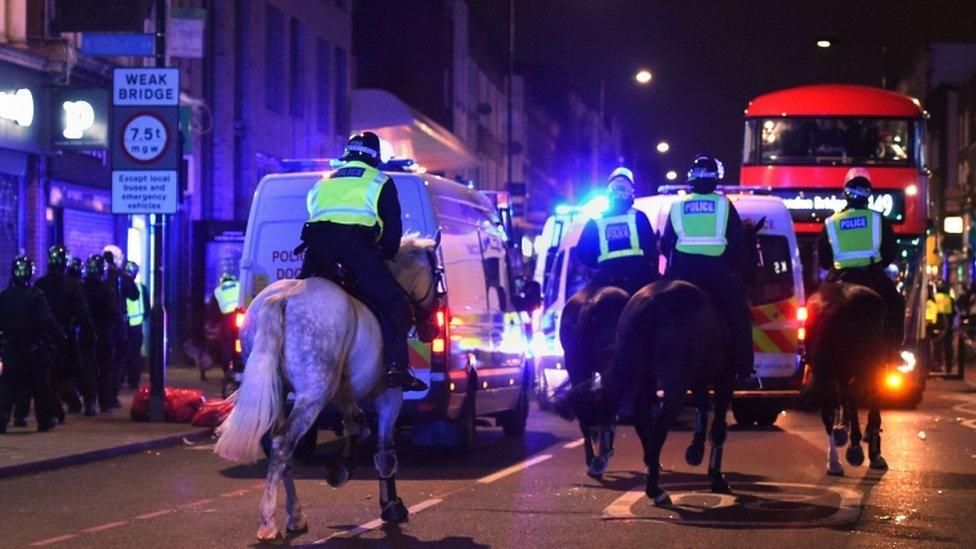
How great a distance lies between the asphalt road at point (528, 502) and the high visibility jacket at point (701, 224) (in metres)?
1.66

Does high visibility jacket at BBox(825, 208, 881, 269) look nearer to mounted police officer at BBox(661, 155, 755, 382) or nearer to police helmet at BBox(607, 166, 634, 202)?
mounted police officer at BBox(661, 155, 755, 382)

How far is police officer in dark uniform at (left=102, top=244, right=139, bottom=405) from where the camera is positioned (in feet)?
68.8

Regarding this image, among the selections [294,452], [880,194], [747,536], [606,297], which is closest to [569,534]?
[747,536]

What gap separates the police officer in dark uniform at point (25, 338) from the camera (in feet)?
57.4

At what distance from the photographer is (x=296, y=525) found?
9891 millimetres

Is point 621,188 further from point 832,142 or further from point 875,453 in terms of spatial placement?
point 832,142

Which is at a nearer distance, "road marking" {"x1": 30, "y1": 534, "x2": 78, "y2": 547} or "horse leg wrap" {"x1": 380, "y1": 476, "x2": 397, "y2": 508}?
"road marking" {"x1": 30, "y1": 534, "x2": 78, "y2": 547}

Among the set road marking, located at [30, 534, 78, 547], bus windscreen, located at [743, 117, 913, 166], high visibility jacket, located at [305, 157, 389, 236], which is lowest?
road marking, located at [30, 534, 78, 547]

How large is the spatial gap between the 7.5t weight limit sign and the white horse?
9406 millimetres

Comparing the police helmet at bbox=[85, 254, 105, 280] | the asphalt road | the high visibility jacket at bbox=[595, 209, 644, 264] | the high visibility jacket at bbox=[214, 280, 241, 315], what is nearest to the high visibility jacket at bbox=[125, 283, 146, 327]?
the police helmet at bbox=[85, 254, 105, 280]

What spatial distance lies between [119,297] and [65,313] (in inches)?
84.6

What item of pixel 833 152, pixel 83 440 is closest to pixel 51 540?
pixel 83 440

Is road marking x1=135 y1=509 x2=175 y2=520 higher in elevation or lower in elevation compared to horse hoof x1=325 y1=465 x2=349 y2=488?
lower

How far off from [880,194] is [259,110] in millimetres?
12915
